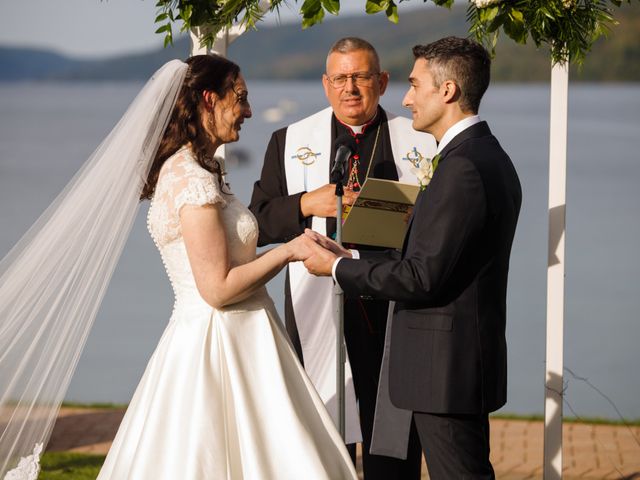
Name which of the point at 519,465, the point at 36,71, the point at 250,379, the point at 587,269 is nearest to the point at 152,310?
the point at 587,269

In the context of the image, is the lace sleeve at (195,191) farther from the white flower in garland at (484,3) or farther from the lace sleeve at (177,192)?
the white flower in garland at (484,3)

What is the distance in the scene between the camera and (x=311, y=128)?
17.5ft

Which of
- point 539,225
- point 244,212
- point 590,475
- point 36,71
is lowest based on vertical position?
point 590,475

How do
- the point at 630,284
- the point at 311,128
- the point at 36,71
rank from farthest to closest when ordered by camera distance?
the point at 36,71, the point at 630,284, the point at 311,128

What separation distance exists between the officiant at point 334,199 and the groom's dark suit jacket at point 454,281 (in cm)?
98

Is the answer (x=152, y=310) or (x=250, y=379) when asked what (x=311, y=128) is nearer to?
(x=250, y=379)

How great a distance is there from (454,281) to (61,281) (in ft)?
4.76

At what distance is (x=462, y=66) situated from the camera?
3.85 metres

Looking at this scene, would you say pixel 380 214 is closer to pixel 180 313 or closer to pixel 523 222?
pixel 180 313

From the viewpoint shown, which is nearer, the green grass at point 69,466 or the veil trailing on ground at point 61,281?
the veil trailing on ground at point 61,281

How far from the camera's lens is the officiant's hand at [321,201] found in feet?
15.9

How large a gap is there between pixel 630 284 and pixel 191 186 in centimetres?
1127

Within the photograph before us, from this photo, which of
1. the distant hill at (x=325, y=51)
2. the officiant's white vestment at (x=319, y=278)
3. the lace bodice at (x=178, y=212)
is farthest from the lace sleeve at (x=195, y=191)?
the distant hill at (x=325, y=51)

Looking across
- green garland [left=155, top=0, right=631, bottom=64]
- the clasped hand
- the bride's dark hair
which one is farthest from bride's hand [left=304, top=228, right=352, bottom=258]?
green garland [left=155, top=0, right=631, bottom=64]
